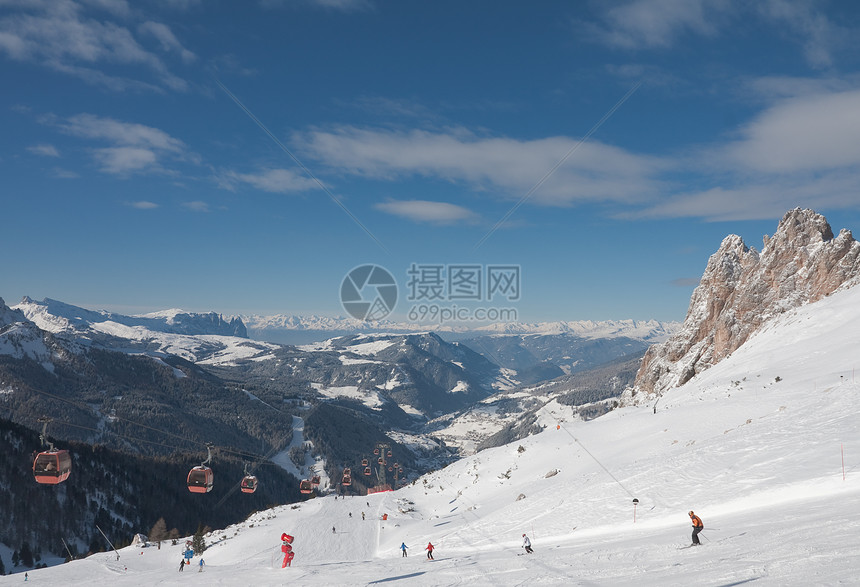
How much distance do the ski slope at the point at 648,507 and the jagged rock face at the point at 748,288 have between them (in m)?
6.68

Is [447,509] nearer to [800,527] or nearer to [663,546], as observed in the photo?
[663,546]

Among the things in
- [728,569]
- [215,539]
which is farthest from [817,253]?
[215,539]

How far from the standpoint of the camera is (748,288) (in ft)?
253

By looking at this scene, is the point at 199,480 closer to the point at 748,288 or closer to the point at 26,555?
the point at 748,288

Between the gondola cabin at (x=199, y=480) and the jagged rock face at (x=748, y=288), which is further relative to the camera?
the jagged rock face at (x=748, y=288)

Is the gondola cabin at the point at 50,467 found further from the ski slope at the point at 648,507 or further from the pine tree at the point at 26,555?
the pine tree at the point at 26,555

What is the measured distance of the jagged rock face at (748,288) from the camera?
69.9 m

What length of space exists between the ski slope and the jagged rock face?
21.9 ft

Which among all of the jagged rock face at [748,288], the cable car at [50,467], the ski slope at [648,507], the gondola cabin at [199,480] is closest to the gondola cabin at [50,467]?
the cable car at [50,467]

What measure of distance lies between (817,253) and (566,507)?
6733 centimetres

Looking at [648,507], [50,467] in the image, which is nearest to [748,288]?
[648,507]

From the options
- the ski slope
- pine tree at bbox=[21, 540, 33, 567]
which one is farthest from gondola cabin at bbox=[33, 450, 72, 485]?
pine tree at bbox=[21, 540, 33, 567]

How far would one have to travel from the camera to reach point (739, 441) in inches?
1241

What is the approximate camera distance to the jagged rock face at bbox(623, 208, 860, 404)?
229 ft
